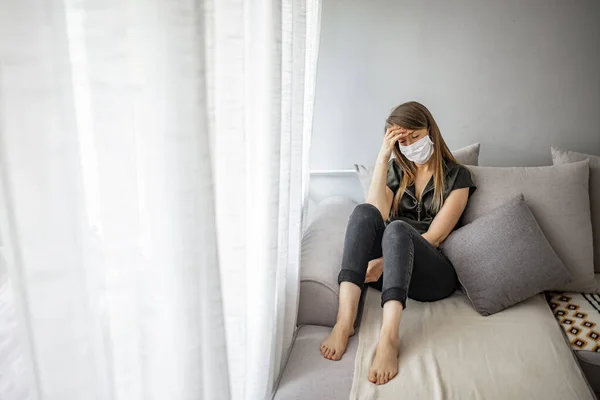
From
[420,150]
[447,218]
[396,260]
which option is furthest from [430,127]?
[396,260]

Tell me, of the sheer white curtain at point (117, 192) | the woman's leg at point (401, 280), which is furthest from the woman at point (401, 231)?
the sheer white curtain at point (117, 192)

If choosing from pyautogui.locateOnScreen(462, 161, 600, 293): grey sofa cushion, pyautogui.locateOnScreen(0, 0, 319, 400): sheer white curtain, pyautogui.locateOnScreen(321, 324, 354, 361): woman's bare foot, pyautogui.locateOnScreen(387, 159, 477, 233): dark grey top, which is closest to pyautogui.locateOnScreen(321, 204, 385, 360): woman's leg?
pyautogui.locateOnScreen(321, 324, 354, 361): woman's bare foot

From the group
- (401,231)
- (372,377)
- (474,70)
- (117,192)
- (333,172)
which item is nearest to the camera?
(117,192)

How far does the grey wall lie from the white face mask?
619 mm

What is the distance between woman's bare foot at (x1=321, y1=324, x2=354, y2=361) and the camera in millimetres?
1457

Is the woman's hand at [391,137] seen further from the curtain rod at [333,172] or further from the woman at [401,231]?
the curtain rod at [333,172]

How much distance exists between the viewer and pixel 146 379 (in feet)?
2.03

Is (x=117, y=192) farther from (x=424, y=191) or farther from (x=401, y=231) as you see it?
(x=424, y=191)

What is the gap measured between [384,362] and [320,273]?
0.43 meters

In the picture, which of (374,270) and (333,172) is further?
(333,172)

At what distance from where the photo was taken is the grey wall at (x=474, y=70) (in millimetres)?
2326

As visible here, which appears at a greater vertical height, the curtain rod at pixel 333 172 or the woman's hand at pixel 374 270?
the curtain rod at pixel 333 172

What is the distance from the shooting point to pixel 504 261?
5.49ft

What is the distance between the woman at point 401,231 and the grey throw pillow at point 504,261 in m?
0.07
